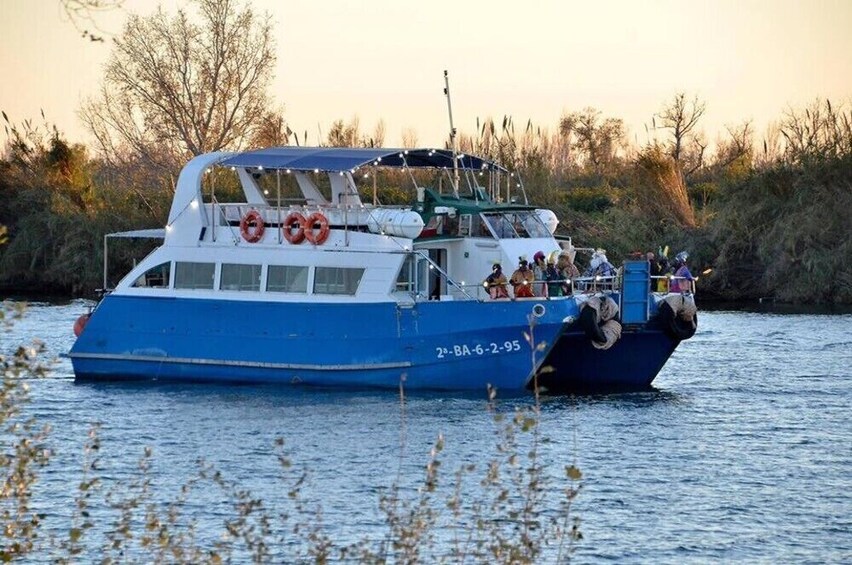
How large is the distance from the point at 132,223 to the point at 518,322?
122ft

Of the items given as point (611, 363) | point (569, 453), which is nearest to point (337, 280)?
point (611, 363)

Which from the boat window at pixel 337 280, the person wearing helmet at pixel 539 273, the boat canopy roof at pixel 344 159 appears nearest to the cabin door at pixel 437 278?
the boat window at pixel 337 280

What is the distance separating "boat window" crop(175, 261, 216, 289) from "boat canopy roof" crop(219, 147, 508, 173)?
6.76ft

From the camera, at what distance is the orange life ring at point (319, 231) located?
31.5m

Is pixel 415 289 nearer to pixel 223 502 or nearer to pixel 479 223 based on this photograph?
pixel 479 223

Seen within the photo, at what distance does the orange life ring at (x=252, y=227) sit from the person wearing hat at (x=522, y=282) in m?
5.05

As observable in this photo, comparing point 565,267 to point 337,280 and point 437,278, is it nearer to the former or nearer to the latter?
point 437,278

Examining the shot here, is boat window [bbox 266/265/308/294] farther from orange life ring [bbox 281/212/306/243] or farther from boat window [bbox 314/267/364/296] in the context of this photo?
orange life ring [bbox 281/212/306/243]

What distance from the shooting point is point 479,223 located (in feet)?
105

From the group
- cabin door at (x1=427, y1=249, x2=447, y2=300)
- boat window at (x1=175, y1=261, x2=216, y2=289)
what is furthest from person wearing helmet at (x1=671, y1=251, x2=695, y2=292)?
boat window at (x1=175, y1=261, x2=216, y2=289)

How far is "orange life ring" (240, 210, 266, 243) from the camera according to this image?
3219 centimetres

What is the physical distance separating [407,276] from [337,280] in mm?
1332

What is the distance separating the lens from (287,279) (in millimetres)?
31766

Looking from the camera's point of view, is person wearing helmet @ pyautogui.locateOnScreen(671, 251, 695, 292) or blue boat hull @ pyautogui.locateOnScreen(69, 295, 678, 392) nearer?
blue boat hull @ pyautogui.locateOnScreen(69, 295, 678, 392)
